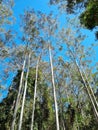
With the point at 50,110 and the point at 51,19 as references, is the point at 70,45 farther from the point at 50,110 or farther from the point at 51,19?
the point at 50,110

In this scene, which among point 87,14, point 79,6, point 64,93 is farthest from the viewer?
point 64,93

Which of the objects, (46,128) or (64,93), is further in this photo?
(64,93)

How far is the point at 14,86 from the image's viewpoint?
68.5 ft

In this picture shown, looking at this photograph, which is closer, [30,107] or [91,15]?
[91,15]

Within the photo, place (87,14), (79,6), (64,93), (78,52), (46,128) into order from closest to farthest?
(87,14) → (79,6) → (78,52) → (46,128) → (64,93)

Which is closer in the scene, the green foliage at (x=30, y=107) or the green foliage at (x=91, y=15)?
the green foliage at (x=91, y=15)

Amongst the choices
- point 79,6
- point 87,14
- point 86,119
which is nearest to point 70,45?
point 86,119

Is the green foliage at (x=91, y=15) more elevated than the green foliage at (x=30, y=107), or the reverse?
the green foliage at (x=30, y=107)

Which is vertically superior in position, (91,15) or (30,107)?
(30,107)

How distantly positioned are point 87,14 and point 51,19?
1282cm

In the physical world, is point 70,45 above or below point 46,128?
above

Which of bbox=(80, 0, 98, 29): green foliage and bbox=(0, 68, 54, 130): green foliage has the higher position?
bbox=(0, 68, 54, 130): green foliage

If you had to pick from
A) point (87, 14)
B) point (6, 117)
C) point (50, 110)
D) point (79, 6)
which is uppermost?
point (50, 110)

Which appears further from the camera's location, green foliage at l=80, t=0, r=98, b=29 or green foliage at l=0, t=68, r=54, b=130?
green foliage at l=0, t=68, r=54, b=130
